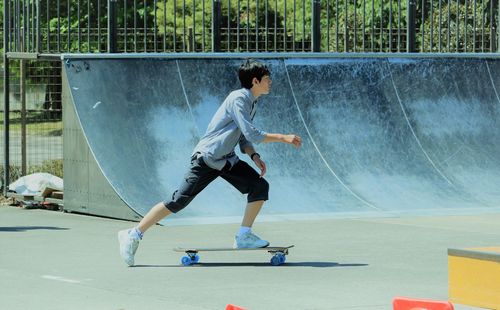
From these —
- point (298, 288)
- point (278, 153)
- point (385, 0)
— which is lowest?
point (298, 288)

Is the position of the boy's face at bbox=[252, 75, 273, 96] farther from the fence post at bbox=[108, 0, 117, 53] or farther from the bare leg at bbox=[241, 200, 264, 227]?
the fence post at bbox=[108, 0, 117, 53]

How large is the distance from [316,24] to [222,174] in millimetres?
7095

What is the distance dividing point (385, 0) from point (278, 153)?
21.4 feet

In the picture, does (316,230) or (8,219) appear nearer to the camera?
(316,230)

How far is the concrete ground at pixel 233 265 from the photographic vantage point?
9.01 metres

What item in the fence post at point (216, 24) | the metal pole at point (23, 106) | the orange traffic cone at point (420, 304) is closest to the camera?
the orange traffic cone at point (420, 304)

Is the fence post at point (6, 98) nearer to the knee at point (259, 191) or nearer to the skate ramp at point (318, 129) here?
the skate ramp at point (318, 129)

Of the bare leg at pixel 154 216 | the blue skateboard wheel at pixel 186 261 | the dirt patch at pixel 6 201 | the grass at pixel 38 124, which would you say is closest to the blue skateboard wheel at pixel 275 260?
the blue skateboard wheel at pixel 186 261

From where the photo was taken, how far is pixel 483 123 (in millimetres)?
17844

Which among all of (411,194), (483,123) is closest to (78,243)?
(411,194)

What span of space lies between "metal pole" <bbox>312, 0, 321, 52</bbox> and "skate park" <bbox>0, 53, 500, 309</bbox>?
94 cm

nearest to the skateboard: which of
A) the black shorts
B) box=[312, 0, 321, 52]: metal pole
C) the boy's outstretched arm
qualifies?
the black shorts

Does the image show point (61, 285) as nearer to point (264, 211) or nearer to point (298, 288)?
point (298, 288)

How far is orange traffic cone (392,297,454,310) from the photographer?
6.99m
